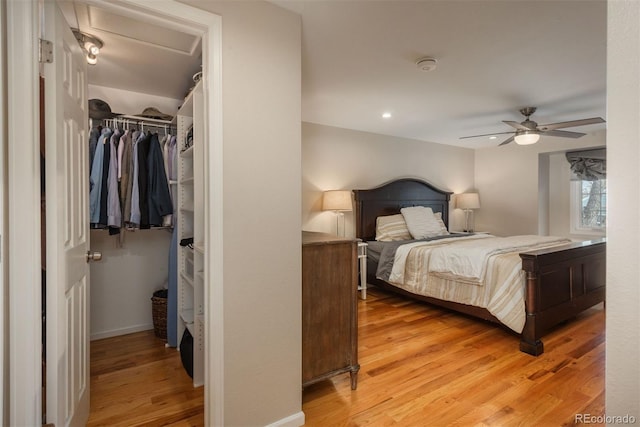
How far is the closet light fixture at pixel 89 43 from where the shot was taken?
1.93 meters

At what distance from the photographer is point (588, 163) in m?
4.86

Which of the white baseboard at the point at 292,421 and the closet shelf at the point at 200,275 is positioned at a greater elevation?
the closet shelf at the point at 200,275

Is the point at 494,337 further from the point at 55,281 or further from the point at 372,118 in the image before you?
the point at 55,281

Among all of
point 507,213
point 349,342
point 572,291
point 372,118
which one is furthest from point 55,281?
point 507,213

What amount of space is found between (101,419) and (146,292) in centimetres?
136

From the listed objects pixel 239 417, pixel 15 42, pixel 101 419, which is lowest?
pixel 101 419

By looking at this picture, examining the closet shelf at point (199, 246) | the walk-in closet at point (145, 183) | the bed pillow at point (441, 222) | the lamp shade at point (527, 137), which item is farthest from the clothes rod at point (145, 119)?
the bed pillow at point (441, 222)

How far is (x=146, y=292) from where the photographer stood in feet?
9.84

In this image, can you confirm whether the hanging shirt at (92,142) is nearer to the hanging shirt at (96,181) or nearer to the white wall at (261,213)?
the hanging shirt at (96,181)

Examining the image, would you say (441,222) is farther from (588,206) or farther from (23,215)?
(23,215)

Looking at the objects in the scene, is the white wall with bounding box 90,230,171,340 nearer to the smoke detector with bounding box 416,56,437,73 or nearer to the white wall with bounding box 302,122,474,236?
the white wall with bounding box 302,122,474,236

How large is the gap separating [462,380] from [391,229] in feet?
8.14

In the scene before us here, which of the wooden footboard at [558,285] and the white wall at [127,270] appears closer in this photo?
the wooden footboard at [558,285]

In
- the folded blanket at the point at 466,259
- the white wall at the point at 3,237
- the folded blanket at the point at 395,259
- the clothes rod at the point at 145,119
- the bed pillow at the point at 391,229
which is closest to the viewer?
the white wall at the point at 3,237
